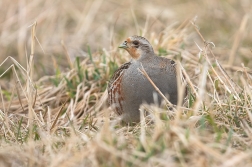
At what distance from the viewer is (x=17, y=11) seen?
876 centimetres

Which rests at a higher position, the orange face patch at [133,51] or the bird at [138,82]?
the orange face patch at [133,51]

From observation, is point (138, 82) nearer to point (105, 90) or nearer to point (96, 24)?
point (105, 90)

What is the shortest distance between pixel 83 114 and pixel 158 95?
1097mm

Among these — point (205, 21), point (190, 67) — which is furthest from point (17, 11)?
point (190, 67)

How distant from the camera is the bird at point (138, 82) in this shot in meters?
4.89

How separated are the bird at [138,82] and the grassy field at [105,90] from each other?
0.51 feet

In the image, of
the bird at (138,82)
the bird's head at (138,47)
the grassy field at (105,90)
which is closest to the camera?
the grassy field at (105,90)

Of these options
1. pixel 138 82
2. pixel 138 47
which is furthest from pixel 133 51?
pixel 138 82

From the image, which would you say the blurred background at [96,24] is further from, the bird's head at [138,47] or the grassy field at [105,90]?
the bird's head at [138,47]

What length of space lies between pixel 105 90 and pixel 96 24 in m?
3.20

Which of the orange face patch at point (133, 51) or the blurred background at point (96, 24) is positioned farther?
Answer: the blurred background at point (96, 24)

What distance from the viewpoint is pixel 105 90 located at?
237 inches

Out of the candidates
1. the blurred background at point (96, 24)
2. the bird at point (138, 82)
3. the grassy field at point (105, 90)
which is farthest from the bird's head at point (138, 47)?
the blurred background at point (96, 24)

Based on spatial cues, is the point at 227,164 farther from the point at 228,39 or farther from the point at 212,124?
the point at 228,39
